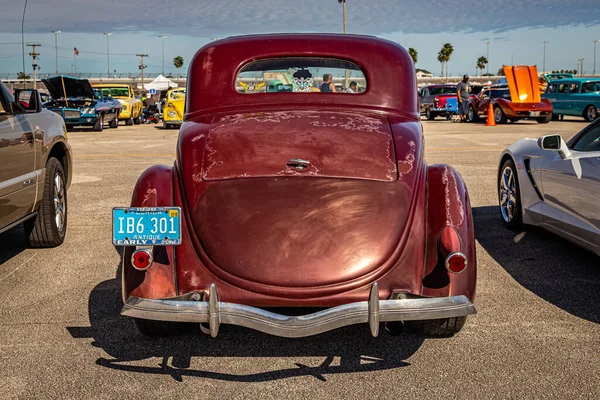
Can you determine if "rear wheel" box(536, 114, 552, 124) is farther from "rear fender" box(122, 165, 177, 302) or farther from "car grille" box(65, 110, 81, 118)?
"rear fender" box(122, 165, 177, 302)

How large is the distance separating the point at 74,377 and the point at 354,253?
1578mm

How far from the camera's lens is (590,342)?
4176 mm

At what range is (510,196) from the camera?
7.23 metres

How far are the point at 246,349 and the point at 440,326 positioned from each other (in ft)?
3.67

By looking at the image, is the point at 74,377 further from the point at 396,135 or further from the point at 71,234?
the point at 71,234

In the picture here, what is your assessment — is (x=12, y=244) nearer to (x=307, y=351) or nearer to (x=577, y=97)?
(x=307, y=351)

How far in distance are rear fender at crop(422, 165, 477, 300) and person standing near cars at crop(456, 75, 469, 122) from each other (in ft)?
81.7

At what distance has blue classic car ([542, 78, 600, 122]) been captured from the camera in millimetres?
27016

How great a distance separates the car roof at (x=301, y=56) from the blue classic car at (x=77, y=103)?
66.3ft

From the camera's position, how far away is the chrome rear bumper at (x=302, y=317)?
3.38 m

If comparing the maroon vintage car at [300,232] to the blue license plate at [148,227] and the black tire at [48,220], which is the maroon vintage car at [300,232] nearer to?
the blue license plate at [148,227]

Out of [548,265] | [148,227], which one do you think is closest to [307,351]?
[148,227]

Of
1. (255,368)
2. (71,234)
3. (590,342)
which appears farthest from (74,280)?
(590,342)

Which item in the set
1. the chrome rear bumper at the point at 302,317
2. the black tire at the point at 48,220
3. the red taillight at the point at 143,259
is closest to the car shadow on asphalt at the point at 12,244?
the black tire at the point at 48,220
